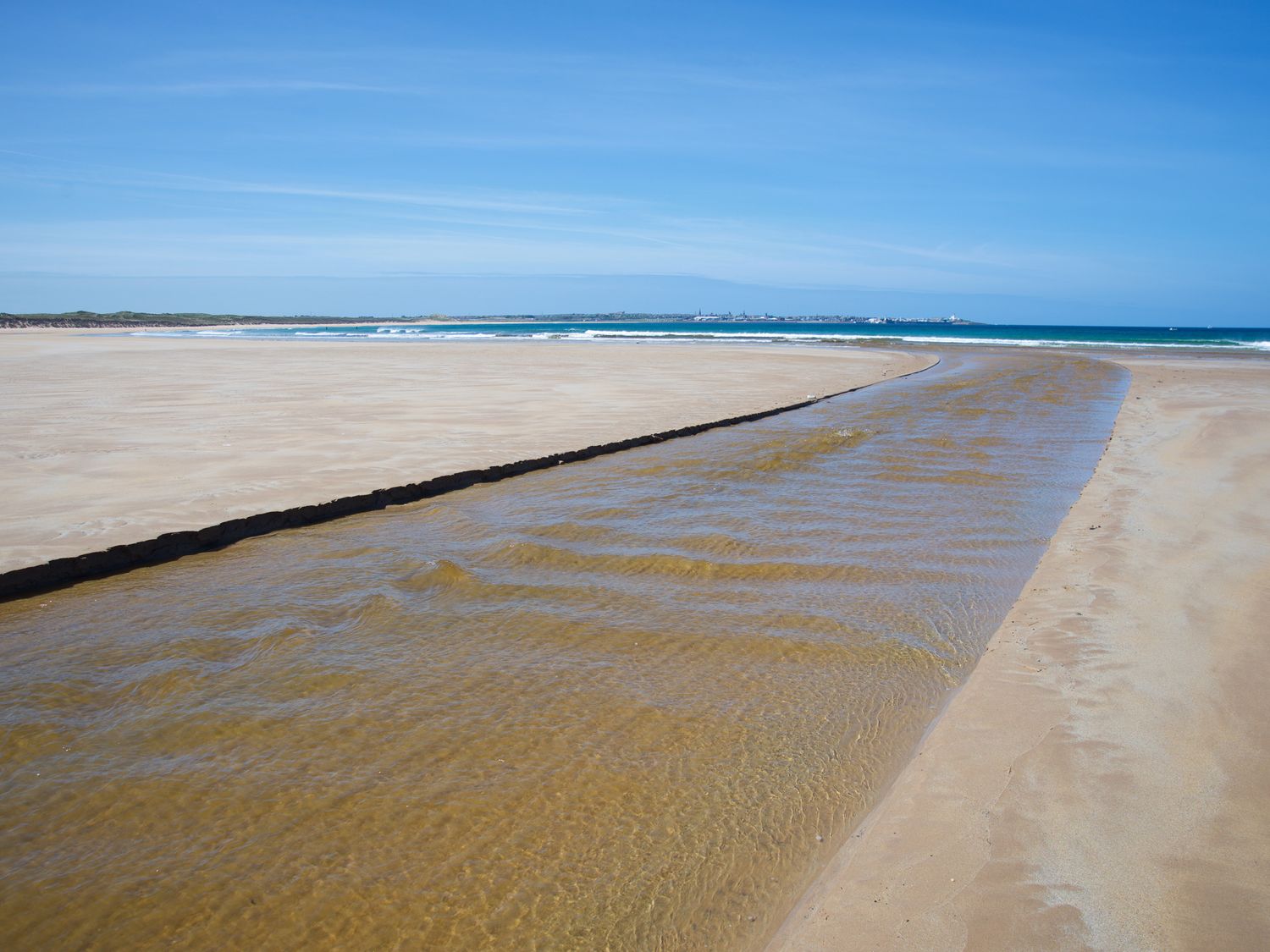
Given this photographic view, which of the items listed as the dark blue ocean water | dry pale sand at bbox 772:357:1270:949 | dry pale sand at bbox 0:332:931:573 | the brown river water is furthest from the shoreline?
the dark blue ocean water

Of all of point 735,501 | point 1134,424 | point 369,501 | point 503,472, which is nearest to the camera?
point 369,501

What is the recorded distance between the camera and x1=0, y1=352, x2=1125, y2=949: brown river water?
9.32ft

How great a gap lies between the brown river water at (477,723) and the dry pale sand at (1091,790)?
220mm

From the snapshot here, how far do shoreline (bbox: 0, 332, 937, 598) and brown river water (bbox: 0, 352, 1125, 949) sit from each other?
16.8 inches

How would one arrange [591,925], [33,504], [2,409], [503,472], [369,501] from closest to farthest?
1. [591,925]
2. [33,504]
3. [369,501]
4. [503,472]
5. [2,409]

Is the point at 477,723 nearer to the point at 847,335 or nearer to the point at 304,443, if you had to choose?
the point at 304,443

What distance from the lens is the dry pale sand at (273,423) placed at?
766cm

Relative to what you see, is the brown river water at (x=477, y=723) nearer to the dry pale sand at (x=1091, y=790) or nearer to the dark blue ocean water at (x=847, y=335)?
the dry pale sand at (x=1091, y=790)

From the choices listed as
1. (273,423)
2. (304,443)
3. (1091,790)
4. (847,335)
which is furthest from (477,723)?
(847,335)

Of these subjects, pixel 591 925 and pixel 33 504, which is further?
pixel 33 504

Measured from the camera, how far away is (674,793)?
348 centimetres

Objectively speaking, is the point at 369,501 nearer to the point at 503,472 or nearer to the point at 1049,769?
the point at 503,472

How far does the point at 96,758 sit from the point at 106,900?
3.48ft

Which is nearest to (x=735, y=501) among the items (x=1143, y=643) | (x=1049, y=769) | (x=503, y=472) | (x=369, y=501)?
(x=503, y=472)
